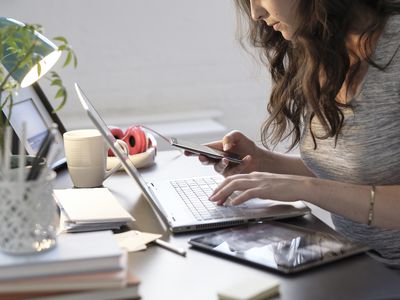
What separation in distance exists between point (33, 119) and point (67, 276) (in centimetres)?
89

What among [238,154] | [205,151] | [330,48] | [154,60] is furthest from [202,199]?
[154,60]

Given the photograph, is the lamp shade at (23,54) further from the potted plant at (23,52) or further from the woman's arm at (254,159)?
the woman's arm at (254,159)

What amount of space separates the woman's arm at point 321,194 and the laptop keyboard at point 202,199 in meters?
0.02

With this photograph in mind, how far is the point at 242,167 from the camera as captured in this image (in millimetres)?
1551

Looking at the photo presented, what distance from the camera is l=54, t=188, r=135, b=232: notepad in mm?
1185

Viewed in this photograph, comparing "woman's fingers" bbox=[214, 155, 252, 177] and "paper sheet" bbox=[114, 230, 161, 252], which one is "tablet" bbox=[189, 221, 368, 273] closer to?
"paper sheet" bbox=[114, 230, 161, 252]

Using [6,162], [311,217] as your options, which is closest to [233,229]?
[311,217]

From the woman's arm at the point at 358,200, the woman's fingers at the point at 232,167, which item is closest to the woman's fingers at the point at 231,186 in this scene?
the woman's arm at the point at 358,200

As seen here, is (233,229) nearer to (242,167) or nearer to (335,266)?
(335,266)

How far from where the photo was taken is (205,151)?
1.51 metres

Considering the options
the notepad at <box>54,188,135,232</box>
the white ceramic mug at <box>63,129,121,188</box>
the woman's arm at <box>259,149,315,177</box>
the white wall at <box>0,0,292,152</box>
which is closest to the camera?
the notepad at <box>54,188,135,232</box>

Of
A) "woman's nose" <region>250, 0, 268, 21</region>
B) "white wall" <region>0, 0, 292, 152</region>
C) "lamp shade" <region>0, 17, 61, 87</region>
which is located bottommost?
"white wall" <region>0, 0, 292, 152</region>

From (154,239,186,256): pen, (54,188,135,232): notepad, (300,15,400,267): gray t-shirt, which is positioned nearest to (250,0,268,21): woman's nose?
(300,15,400,267): gray t-shirt

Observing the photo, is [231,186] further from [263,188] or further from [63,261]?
[63,261]
